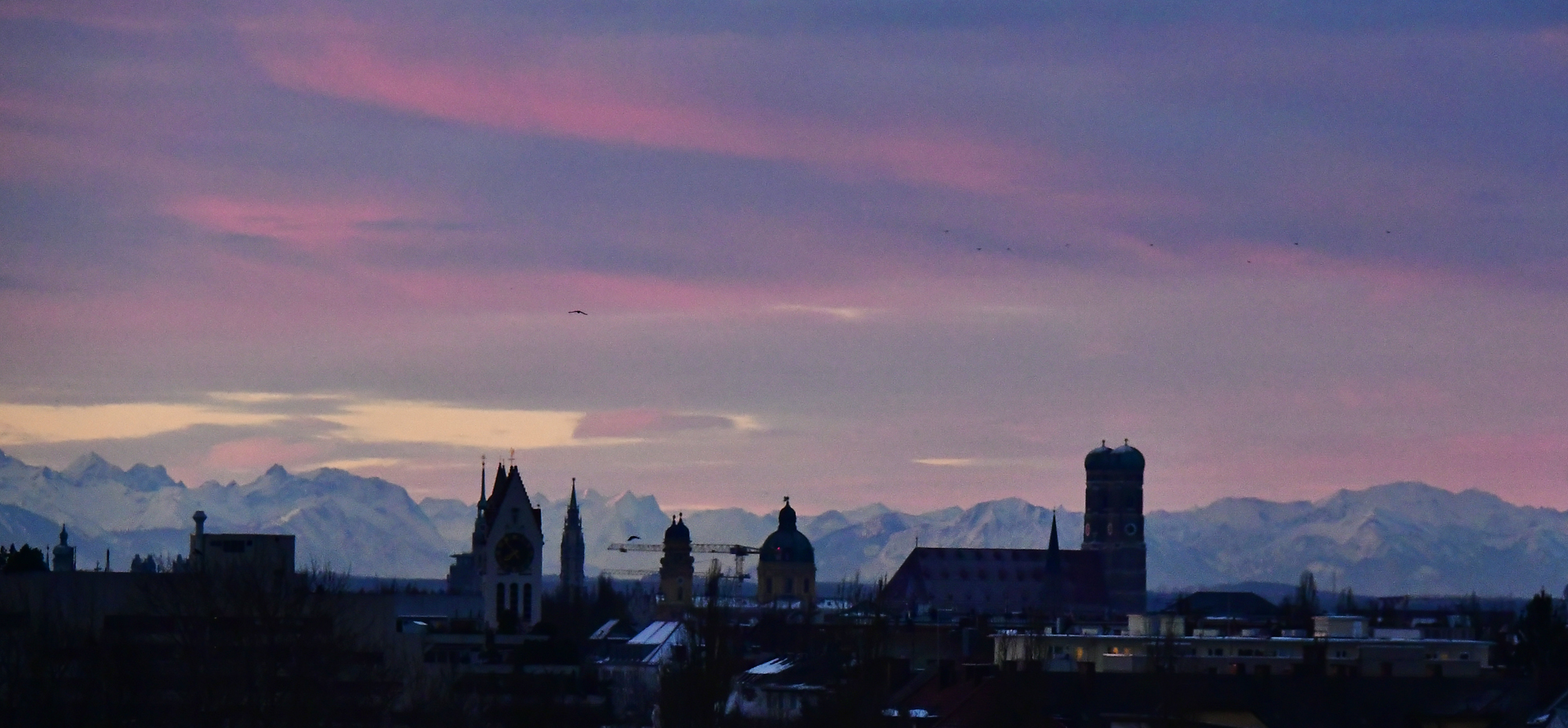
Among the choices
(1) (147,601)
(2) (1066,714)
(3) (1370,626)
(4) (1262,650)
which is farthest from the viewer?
(3) (1370,626)

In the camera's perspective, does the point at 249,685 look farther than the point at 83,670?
No

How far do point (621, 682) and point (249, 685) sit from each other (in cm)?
6193

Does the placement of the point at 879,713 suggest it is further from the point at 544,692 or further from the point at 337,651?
the point at 544,692

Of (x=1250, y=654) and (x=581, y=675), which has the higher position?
(x=1250, y=654)

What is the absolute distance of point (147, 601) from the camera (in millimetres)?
107562

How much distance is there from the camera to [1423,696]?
10212 centimetres

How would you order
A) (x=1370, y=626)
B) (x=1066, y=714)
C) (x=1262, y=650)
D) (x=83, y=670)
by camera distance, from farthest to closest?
(x=1370, y=626), (x=1262, y=650), (x=1066, y=714), (x=83, y=670)

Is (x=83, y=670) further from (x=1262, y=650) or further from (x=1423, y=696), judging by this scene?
(x=1262, y=650)

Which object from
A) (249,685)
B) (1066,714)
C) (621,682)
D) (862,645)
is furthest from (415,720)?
(621,682)

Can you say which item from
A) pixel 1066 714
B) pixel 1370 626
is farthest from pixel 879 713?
pixel 1370 626

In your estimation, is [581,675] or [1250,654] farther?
Result: [1250,654]

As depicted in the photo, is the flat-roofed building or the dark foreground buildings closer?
the dark foreground buildings

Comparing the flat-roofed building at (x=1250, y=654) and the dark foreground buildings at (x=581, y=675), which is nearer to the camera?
the dark foreground buildings at (x=581, y=675)

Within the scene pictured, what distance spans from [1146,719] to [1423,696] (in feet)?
47.3
